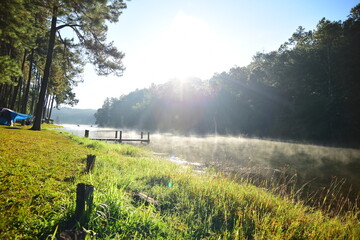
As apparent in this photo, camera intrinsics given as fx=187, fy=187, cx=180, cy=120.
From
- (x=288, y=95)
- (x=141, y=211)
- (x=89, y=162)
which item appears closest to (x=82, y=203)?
(x=141, y=211)

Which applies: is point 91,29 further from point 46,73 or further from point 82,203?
point 82,203

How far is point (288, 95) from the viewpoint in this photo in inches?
1849

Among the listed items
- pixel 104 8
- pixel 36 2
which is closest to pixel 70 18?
pixel 36 2

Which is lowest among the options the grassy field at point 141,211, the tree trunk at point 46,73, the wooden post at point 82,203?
the grassy field at point 141,211

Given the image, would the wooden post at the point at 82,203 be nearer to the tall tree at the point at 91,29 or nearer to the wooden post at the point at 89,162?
the wooden post at the point at 89,162

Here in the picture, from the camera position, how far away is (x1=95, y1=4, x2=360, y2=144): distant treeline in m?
34.2

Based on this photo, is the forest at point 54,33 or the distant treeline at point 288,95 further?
the distant treeline at point 288,95

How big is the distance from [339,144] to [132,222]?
39.9 metres

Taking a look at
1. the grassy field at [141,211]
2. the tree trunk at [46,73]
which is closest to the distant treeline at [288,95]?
the grassy field at [141,211]

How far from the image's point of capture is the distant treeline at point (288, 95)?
112ft

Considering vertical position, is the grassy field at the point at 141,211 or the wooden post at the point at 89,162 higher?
the wooden post at the point at 89,162

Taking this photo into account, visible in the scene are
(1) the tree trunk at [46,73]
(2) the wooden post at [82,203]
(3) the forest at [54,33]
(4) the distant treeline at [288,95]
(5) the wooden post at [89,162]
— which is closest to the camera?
(2) the wooden post at [82,203]

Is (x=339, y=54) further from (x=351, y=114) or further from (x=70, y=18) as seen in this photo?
(x=70, y=18)

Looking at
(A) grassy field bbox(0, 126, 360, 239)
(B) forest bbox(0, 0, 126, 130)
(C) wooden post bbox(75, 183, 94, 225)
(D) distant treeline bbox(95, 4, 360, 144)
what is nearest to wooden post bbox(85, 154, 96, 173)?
(A) grassy field bbox(0, 126, 360, 239)
